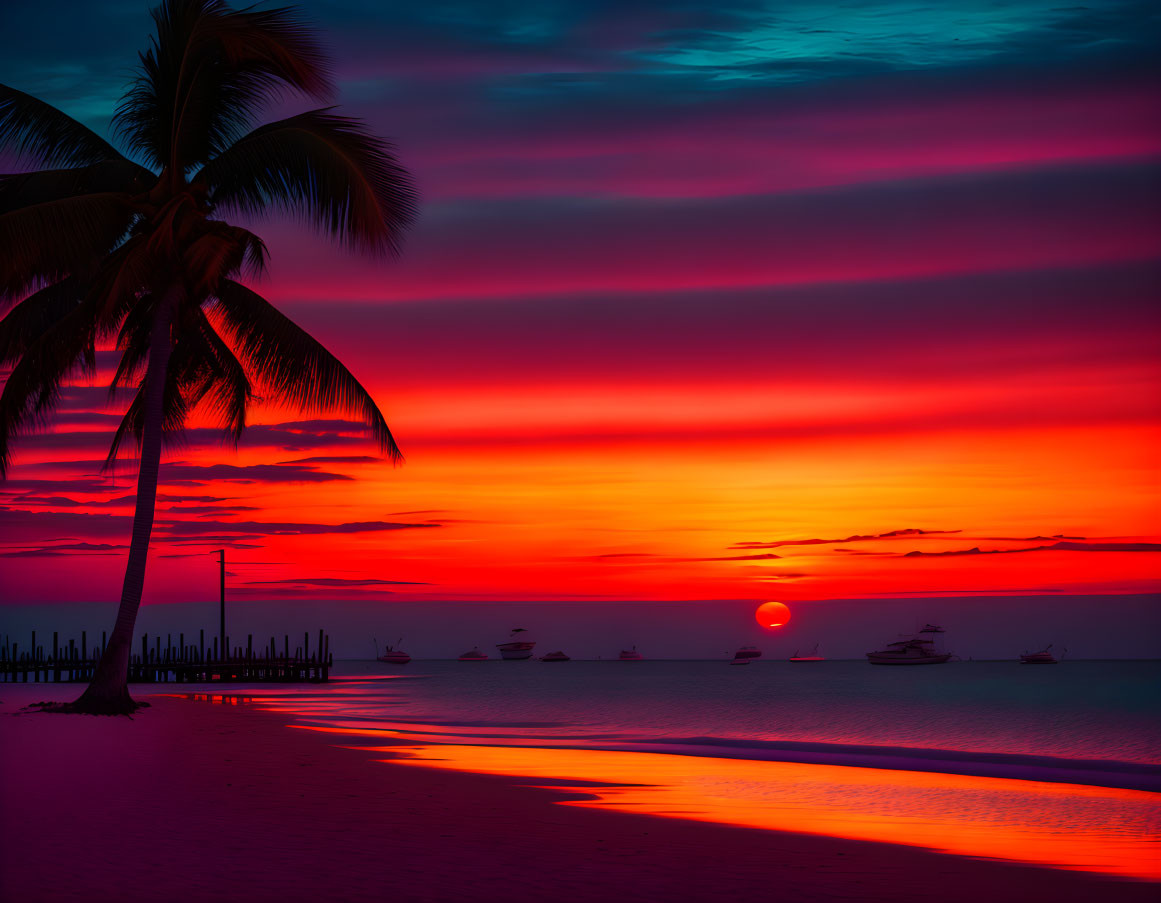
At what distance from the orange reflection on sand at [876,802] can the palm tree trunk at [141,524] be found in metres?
6.86

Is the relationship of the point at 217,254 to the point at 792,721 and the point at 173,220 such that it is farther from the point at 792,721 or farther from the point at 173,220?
the point at 792,721

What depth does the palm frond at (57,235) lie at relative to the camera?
2170 centimetres

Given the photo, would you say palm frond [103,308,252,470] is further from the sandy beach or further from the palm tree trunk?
the sandy beach

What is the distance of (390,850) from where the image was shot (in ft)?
33.0

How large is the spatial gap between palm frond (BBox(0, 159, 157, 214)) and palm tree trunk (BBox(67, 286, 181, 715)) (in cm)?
260

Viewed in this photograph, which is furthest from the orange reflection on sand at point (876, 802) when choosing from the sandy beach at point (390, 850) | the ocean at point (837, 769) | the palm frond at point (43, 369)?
the palm frond at point (43, 369)

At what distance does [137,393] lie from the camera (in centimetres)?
2864

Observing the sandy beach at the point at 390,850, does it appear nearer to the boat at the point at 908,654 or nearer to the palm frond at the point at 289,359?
the palm frond at the point at 289,359

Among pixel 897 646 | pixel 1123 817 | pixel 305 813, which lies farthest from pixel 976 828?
pixel 897 646

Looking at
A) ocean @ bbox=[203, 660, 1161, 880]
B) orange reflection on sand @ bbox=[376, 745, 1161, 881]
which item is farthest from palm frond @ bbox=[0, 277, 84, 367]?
orange reflection on sand @ bbox=[376, 745, 1161, 881]

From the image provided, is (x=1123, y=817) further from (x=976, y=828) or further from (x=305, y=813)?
(x=305, y=813)

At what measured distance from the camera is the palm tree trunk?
25.0 meters

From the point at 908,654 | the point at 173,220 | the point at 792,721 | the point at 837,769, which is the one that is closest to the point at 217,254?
the point at 173,220

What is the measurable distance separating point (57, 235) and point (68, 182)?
3.27 meters
